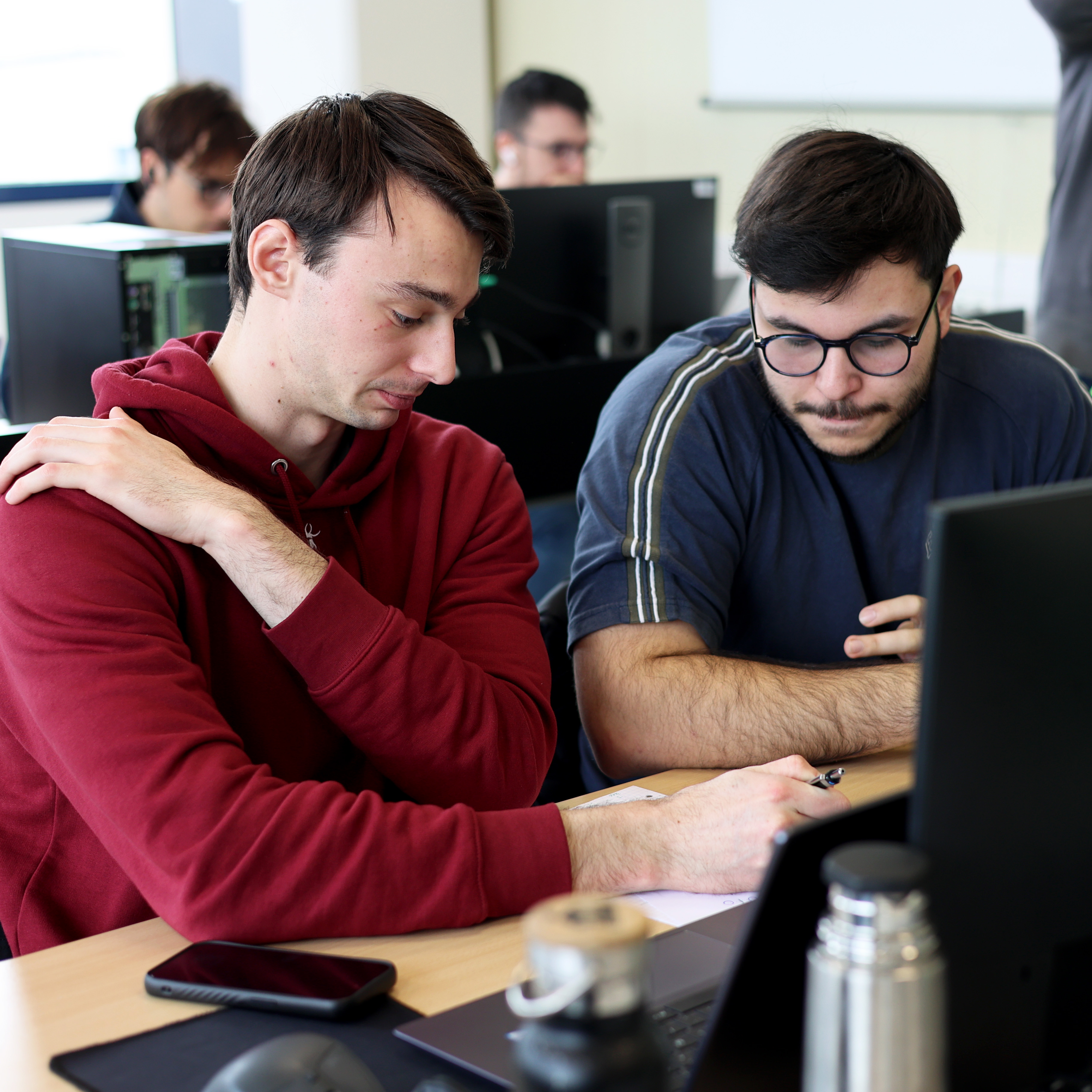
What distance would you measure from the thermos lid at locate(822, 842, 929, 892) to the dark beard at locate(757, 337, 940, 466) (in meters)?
1.04

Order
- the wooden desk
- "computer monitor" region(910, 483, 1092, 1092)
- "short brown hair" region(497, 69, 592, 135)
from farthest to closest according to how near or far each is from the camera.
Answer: "short brown hair" region(497, 69, 592, 135), the wooden desk, "computer monitor" region(910, 483, 1092, 1092)

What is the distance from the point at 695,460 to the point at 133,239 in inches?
38.5

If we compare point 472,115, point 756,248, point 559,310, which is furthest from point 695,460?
point 472,115

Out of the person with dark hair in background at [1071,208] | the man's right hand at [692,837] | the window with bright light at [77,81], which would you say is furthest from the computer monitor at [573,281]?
the window with bright light at [77,81]

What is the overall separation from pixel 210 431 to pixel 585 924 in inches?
34.0

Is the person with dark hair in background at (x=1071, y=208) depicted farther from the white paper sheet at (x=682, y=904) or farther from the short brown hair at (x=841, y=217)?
the white paper sheet at (x=682, y=904)

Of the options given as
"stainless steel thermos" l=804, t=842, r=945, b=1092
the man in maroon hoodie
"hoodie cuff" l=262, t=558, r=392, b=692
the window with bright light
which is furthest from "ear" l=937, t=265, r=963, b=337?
the window with bright light

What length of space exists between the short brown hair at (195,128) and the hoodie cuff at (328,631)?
2346 millimetres

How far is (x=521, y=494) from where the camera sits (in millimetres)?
1487

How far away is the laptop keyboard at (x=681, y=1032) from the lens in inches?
31.2

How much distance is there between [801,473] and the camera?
5.25 feet

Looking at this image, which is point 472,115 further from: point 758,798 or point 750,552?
point 758,798

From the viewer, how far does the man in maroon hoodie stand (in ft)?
3.28

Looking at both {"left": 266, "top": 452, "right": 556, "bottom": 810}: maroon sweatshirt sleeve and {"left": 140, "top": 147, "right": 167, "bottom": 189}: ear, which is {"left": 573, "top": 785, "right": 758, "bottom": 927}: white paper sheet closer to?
{"left": 266, "top": 452, "right": 556, "bottom": 810}: maroon sweatshirt sleeve
